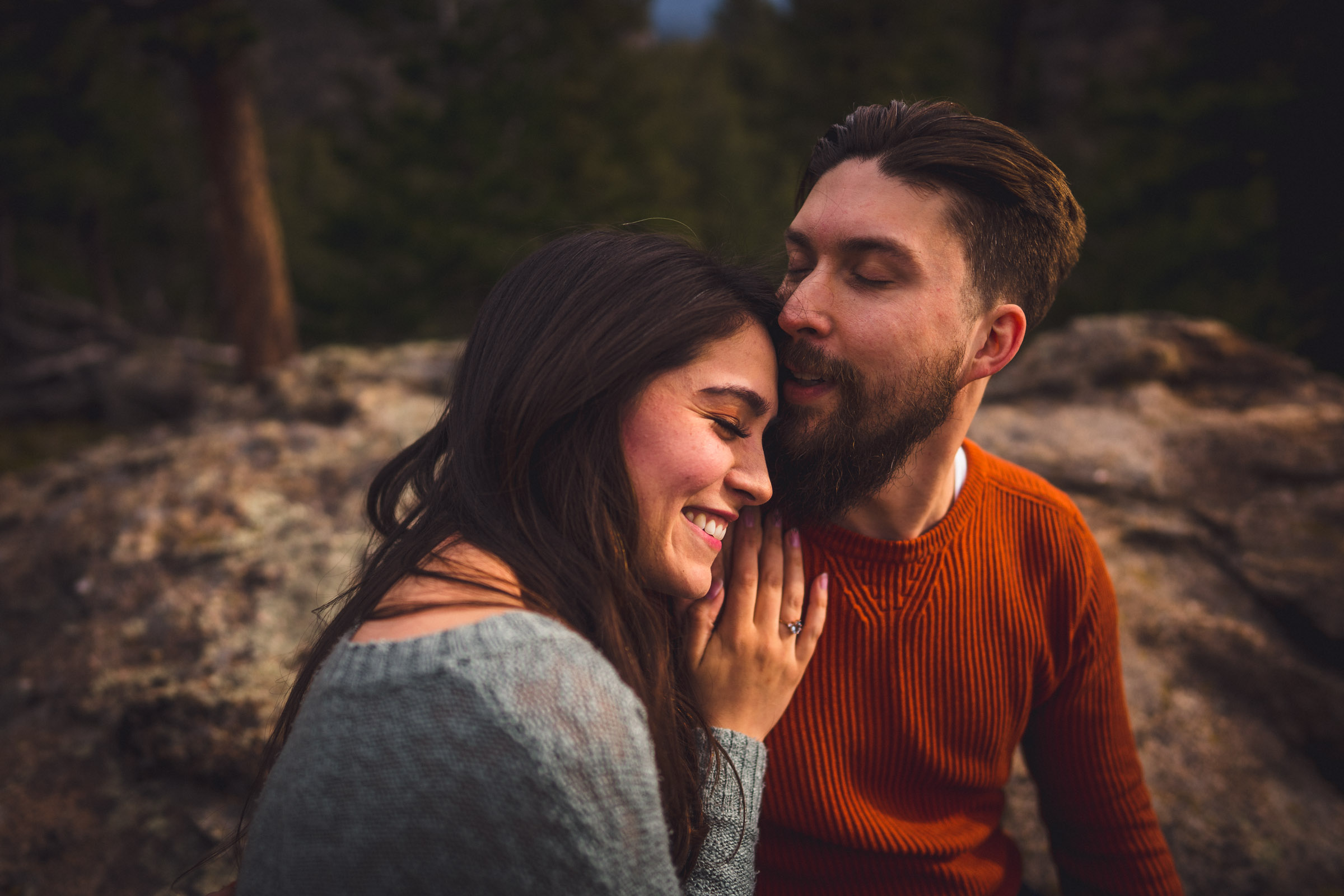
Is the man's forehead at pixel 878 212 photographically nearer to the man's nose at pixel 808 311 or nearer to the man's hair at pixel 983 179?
the man's hair at pixel 983 179

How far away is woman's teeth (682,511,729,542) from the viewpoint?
1.65m

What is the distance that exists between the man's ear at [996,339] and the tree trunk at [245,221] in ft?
28.2

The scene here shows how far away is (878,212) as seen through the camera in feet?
5.69

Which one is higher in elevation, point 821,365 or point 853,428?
point 821,365

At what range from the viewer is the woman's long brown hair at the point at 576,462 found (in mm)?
1436

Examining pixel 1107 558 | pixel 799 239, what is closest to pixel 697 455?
pixel 799 239

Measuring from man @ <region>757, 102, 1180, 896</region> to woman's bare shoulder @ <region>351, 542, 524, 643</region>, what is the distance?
857 mm

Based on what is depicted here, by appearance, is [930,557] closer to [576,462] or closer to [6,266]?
[576,462]

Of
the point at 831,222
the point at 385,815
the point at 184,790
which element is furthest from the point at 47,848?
the point at 831,222

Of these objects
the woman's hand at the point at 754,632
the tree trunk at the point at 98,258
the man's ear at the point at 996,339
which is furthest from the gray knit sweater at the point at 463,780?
the tree trunk at the point at 98,258

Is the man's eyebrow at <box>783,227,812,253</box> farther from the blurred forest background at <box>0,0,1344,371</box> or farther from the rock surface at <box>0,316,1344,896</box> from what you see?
the rock surface at <box>0,316,1344,896</box>

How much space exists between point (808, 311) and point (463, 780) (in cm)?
126

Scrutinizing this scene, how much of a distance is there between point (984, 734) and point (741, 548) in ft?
2.78

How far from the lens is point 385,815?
39.8 inches
